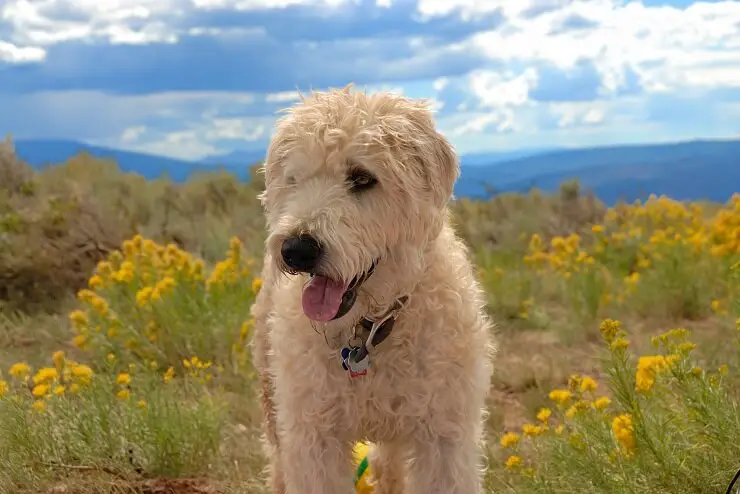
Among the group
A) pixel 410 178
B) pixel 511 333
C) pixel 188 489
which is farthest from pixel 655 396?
pixel 511 333

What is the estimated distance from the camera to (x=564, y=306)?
9.77m

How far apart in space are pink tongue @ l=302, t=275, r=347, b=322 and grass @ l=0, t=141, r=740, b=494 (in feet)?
3.50

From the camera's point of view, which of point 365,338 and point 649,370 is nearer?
point 365,338

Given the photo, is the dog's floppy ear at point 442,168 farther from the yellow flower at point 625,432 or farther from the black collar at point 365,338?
the yellow flower at point 625,432

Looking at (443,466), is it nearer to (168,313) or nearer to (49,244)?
(168,313)

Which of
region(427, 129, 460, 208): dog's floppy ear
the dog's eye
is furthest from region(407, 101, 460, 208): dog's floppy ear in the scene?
the dog's eye

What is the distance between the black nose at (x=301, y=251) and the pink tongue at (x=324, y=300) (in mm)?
191

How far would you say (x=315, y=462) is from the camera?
3.86m

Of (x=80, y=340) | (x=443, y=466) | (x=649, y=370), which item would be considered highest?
(x=649, y=370)

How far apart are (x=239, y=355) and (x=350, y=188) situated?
11.5ft

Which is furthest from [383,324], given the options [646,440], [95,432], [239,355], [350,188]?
[239,355]

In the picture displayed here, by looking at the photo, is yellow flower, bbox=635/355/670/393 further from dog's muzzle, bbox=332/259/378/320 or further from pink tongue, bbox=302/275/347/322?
pink tongue, bbox=302/275/347/322

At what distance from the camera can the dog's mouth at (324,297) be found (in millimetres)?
3545

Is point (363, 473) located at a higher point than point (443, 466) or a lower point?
lower
